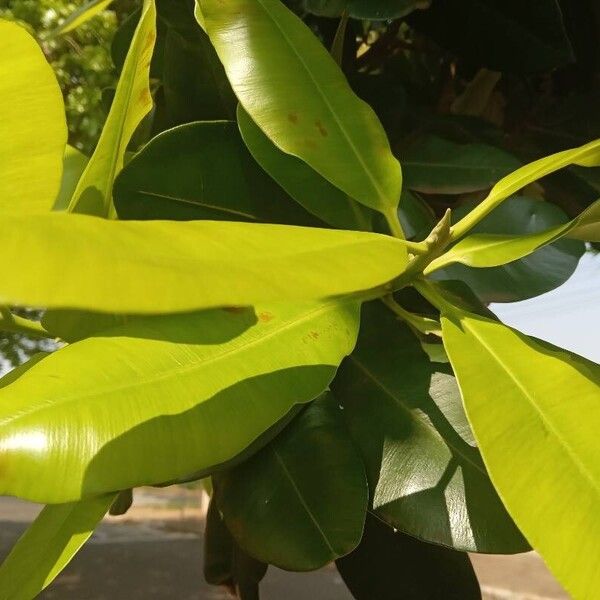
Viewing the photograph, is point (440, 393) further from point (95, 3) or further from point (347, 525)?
point (95, 3)

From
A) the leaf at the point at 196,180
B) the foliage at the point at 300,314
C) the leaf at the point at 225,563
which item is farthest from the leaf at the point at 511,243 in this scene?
the leaf at the point at 225,563

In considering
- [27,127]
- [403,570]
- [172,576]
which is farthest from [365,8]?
[172,576]

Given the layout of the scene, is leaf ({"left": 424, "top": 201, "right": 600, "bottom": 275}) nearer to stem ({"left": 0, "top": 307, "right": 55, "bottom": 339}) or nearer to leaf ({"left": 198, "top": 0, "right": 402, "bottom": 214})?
leaf ({"left": 198, "top": 0, "right": 402, "bottom": 214})

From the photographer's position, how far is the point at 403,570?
447mm

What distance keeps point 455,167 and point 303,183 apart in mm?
178

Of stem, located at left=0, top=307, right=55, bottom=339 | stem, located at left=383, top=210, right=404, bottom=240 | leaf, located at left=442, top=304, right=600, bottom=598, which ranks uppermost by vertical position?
stem, located at left=383, top=210, right=404, bottom=240

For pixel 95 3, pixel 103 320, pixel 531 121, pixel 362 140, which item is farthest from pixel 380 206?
pixel 531 121

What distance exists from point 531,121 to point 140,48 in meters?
0.39

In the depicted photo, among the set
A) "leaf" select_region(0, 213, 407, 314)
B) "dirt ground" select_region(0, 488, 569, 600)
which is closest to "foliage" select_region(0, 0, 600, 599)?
"leaf" select_region(0, 213, 407, 314)

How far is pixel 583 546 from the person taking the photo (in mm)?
223

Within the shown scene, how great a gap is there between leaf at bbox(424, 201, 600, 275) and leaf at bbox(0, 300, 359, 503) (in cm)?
6

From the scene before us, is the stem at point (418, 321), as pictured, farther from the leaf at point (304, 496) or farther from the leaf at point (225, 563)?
the leaf at point (225, 563)

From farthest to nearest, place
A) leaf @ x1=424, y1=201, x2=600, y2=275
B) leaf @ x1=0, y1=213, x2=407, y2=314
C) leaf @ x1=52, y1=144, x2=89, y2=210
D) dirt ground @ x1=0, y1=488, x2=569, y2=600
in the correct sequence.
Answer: dirt ground @ x1=0, y1=488, x2=569, y2=600 → leaf @ x1=52, y1=144, x2=89, y2=210 → leaf @ x1=424, y1=201, x2=600, y2=275 → leaf @ x1=0, y1=213, x2=407, y2=314

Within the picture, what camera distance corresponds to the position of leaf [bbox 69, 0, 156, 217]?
333mm
